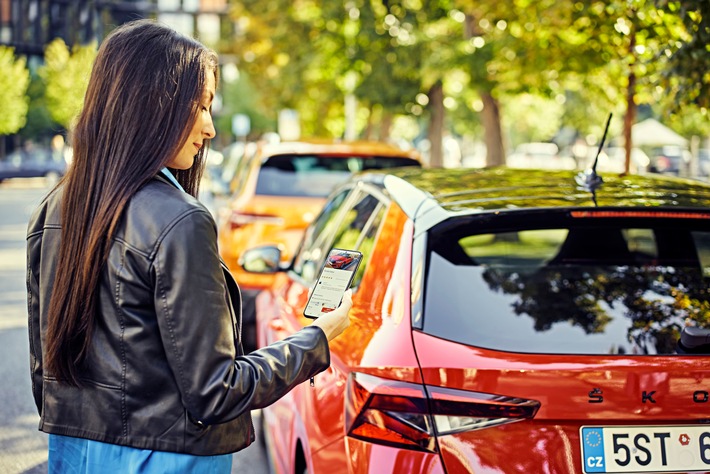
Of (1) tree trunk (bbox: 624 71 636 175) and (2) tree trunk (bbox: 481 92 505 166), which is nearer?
(1) tree trunk (bbox: 624 71 636 175)

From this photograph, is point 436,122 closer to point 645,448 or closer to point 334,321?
point 645,448

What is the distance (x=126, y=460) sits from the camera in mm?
2283

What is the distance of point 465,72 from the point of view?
728 inches

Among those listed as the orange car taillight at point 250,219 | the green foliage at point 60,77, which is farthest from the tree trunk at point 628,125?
the green foliage at point 60,77

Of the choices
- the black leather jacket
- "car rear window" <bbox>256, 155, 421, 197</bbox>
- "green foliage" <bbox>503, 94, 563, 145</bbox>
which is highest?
"green foliage" <bbox>503, 94, 563, 145</bbox>

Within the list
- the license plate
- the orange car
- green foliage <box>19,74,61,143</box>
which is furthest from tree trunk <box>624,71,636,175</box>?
green foliage <box>19,74,61,143</box>

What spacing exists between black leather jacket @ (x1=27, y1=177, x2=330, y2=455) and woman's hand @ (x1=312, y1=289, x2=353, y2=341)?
0.12 m

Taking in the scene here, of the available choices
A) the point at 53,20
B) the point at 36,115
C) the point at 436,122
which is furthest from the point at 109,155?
the point at 53,20

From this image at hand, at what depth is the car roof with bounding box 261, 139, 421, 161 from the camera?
9641 mm

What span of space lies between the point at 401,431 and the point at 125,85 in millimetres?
1127

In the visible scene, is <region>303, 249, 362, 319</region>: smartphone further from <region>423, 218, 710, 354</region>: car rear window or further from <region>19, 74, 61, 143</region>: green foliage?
<region>19, 74, 61, 143</region>: green foliage

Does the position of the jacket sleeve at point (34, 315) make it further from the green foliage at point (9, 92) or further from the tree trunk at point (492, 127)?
the green foliage at point (9, 92)

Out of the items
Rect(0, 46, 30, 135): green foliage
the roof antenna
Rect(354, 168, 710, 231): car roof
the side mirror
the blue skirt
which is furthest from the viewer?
Rect(0, 46, 30, 135): green foliage

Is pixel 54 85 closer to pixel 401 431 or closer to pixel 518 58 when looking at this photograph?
pixel 518 58
